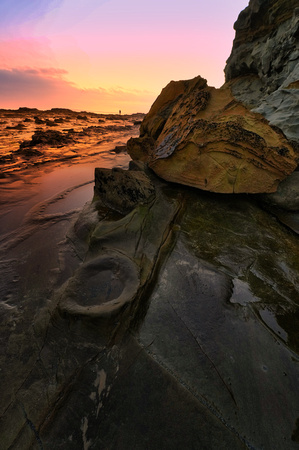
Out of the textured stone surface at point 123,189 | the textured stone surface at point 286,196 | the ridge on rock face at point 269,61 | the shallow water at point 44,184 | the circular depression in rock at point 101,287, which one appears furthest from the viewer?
the ridge on rock face at point 269,61

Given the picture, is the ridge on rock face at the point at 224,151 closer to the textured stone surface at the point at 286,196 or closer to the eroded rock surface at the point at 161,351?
the textured stone surface at the point at 286,196

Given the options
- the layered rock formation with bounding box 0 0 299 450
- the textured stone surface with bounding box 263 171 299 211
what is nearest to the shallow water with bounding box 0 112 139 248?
the layered rock formation with bounding box 0 0 299 450

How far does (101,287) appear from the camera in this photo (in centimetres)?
199

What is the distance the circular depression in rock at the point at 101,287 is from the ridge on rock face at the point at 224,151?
2030 millimetres

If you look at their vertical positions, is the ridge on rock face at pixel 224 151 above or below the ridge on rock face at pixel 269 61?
below

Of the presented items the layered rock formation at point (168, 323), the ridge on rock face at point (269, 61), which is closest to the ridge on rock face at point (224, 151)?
the layered rock formation at point (168, 323)

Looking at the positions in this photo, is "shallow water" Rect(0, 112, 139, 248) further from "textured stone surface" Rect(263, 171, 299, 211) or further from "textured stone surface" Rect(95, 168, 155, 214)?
"textured stone surface" Rect(263, 171, 299, 211)

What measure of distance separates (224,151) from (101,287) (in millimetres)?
2733

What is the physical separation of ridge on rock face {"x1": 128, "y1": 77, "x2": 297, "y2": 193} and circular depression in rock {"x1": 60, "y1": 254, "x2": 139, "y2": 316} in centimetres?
203

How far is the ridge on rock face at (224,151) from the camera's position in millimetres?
3324

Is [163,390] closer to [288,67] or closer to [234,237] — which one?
[234,237]

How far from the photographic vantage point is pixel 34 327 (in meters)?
1.79

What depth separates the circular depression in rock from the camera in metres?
1.77

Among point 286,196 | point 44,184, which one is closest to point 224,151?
point 286,196
